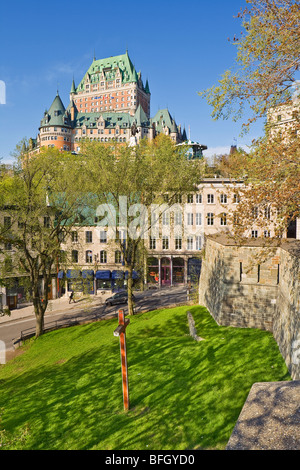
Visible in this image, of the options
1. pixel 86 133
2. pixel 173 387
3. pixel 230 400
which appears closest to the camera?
pixel 230 400

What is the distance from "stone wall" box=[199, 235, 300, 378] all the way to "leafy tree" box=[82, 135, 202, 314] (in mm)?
9715

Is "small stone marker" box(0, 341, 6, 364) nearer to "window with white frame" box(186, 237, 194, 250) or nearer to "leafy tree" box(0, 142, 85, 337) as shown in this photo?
"leafy tree" box(0, 142, 85, 337)

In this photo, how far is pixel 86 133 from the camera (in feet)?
399

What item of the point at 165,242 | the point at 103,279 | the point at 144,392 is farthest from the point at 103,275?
the point at 144,392

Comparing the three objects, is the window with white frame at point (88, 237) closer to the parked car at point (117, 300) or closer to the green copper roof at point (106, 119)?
the parked car at point (117, 300)

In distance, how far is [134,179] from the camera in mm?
24703

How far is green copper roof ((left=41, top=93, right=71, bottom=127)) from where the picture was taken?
114 metres

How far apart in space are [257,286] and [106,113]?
126m

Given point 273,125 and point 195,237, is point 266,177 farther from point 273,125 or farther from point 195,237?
point 195,237

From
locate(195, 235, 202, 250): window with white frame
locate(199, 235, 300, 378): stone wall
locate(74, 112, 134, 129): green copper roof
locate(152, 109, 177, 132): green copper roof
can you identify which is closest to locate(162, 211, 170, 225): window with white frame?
locate(195, 235, 202, 250): window with white frame

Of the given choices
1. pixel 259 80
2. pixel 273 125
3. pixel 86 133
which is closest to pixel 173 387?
pixel 273 125

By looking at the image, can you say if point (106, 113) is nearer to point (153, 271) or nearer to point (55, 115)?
point (55, 115)

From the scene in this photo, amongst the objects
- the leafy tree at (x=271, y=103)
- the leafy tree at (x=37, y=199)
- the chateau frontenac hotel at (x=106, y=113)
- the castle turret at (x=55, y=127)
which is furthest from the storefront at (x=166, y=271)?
the castle turret at (x=55, y=127)
